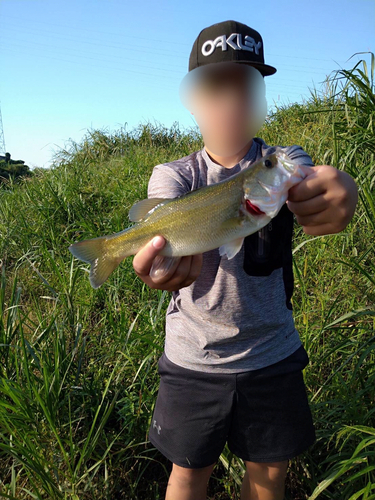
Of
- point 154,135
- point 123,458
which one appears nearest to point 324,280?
point 123,458

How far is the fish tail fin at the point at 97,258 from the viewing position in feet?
4.98

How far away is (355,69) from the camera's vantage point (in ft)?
9.24

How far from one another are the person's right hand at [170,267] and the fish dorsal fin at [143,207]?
15cm

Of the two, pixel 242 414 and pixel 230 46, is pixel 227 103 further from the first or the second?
pixel 242 414

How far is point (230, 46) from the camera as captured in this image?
4.87 ft

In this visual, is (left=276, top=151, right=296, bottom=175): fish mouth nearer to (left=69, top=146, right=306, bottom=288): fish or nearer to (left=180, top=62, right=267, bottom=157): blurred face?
(left=69, top=146, right=306, bottom=288): fish

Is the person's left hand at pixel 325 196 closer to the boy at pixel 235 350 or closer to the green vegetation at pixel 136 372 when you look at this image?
the boy at pixel 235 350

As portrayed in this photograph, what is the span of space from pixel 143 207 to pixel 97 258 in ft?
0.86

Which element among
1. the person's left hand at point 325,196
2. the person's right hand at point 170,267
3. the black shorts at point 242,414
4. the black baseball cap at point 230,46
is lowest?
Result: the black shorts at point 242,414

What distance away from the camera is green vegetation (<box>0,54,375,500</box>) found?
1.84m

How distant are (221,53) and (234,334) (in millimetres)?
1036

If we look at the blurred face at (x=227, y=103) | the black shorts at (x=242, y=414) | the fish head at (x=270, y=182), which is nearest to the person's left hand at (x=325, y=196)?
the fish head at (x=270, y=182)

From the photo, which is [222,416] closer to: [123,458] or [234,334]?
[234,334]

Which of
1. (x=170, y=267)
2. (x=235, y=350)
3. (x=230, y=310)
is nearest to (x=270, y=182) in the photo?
(x=170, y=267)
